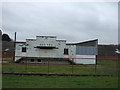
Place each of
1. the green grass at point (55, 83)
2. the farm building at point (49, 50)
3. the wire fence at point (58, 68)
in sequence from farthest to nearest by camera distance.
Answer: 1. the farm building at point (49, 50)
2. the wire fence at point (58, 68)
3. the green grass at point (55, 83)

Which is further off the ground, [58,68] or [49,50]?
[49,50]

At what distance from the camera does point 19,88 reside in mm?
8438

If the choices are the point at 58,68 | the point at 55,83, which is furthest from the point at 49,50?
the point at 55,83

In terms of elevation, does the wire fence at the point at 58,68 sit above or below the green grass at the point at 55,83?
below

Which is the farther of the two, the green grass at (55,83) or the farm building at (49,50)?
the farm building at (49,50)

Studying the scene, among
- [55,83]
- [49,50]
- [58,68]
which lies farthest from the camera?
[49,50]

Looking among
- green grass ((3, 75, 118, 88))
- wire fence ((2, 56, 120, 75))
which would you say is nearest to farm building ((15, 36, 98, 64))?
wire fence ((2, 56, 120, 75))

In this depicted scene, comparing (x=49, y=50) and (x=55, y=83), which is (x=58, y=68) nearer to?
(x=55, y=83)

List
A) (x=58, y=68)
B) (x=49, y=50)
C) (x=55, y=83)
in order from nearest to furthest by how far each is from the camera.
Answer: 1. (x=55, y=83)
2. (x=58, y=68)
3. (x=49, y=50)

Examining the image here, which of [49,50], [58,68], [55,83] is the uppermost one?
[49,50]

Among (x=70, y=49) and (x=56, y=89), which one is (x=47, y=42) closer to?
(x=70, y=49)

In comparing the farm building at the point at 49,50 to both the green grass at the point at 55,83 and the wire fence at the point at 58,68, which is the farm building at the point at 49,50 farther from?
the green grass at the point at 55,83

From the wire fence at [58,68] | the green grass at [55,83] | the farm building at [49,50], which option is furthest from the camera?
the farm building at [49,50]

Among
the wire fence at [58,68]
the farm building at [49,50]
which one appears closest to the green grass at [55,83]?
the wire fence at [58,68]
